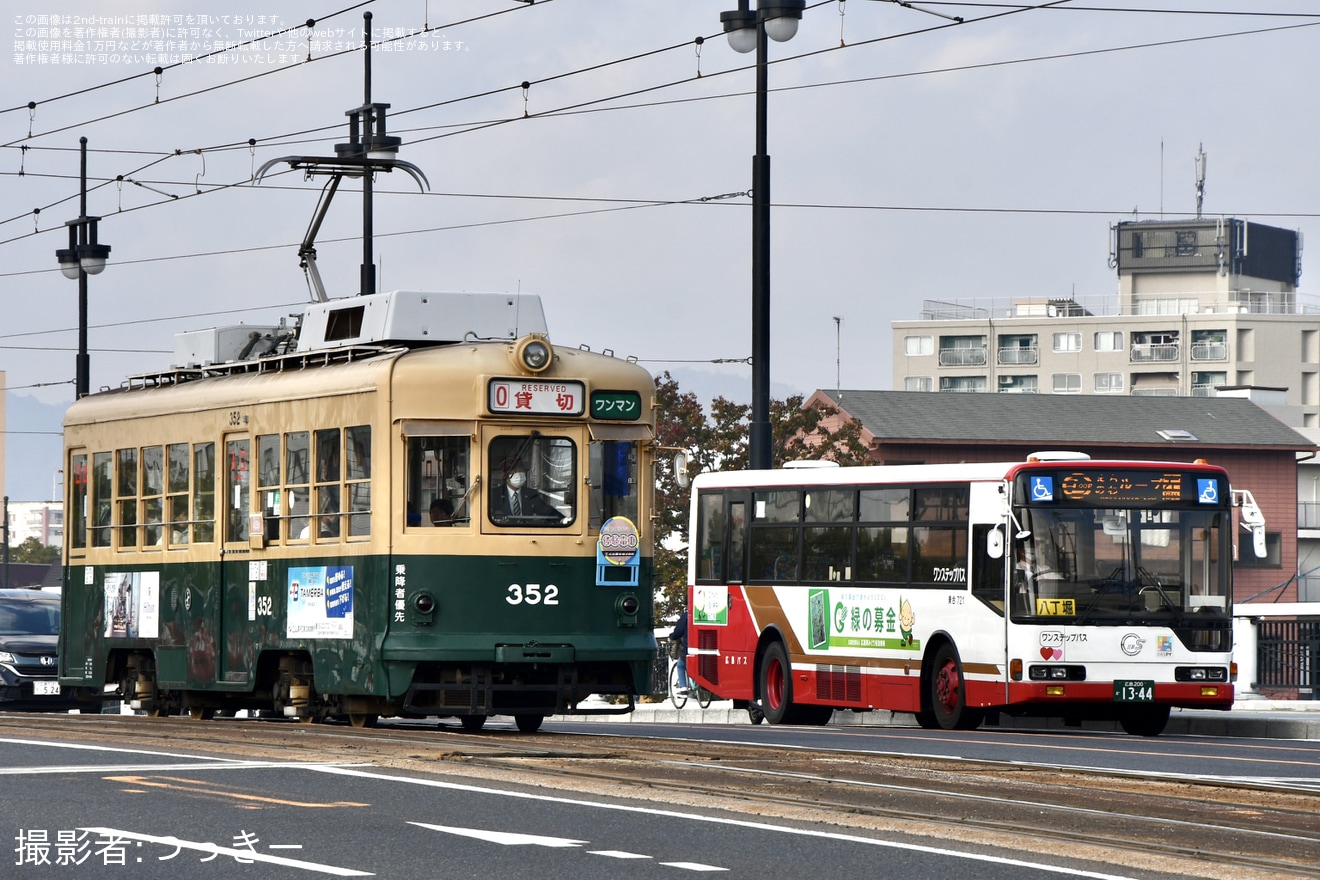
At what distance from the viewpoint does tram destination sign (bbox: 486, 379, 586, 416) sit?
18172 millimetres

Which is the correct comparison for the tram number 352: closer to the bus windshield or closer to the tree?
the bus windshield

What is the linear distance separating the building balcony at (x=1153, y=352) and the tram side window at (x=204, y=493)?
96.4 m

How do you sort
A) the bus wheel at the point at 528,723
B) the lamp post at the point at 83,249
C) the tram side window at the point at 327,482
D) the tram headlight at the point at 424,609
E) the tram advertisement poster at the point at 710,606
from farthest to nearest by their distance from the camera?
the lamp post at the point at 83,249 < the tram advertisement poster at the point at 710,606 < the bus wheel at the point at 528,723 < the tram side window at the point at 327,482 < the tram headlight at the point at 424,609

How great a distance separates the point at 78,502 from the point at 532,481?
23.0ft

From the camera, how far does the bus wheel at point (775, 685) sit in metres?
24.2

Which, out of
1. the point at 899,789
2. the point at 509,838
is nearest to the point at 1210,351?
the point at 899,789

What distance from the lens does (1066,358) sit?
374 ft

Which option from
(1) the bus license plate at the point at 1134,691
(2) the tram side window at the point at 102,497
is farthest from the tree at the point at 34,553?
(1) the bus license plate at the point at 1134,691

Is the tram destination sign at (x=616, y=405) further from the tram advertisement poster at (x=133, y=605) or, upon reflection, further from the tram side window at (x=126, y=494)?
the tram side window at (x=126, y=494)

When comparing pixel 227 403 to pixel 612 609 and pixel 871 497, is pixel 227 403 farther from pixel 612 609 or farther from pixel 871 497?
pixel 871 497

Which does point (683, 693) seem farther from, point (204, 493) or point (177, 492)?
point (204, 493)

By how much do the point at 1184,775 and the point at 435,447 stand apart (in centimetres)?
680

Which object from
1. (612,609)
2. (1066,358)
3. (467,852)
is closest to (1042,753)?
(612,609)

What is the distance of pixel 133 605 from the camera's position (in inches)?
868
